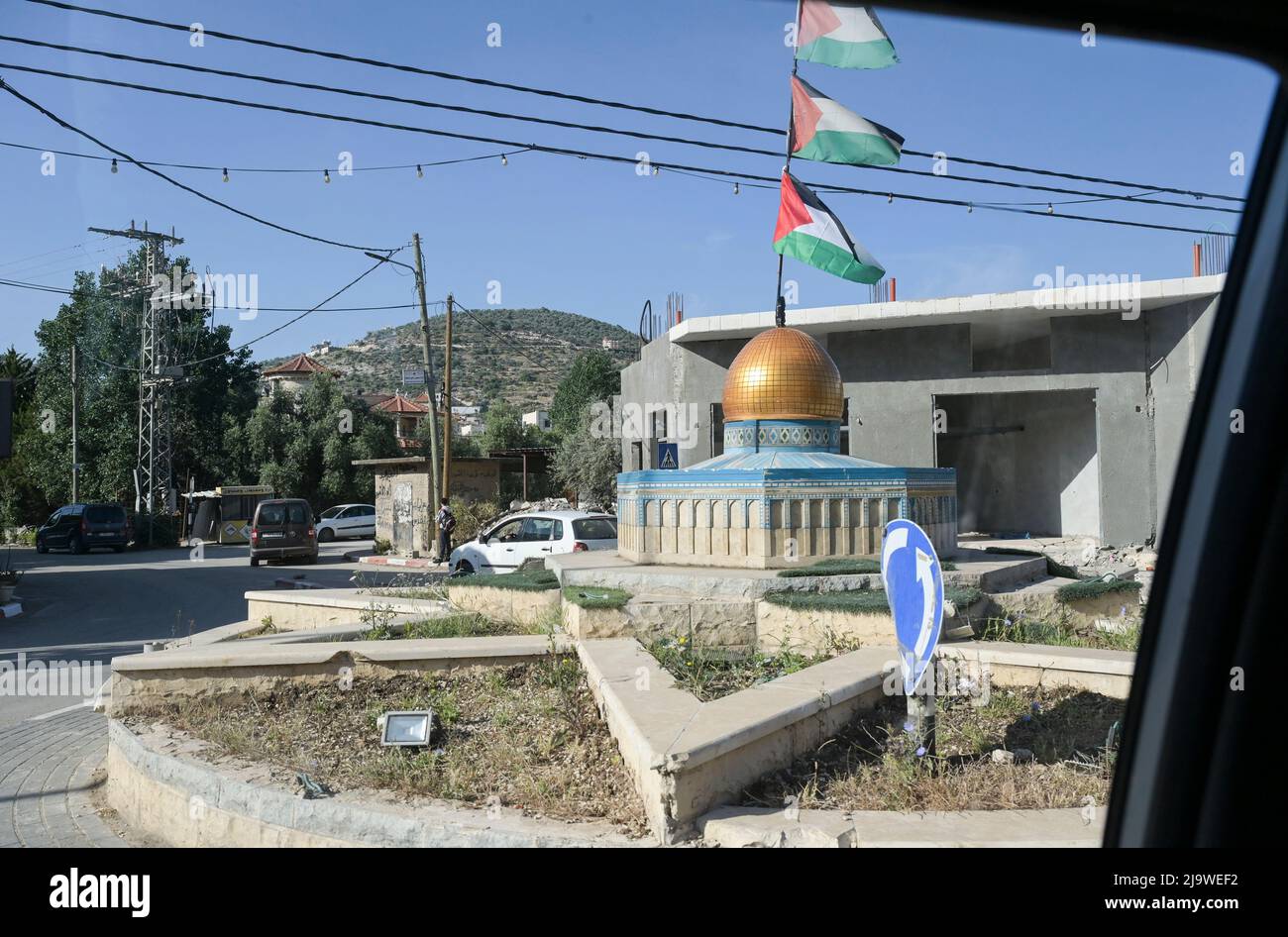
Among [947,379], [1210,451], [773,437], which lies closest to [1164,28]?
[1210,451]

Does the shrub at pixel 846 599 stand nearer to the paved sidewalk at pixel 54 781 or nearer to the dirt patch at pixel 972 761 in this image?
the dirt patch at pixel 972 761

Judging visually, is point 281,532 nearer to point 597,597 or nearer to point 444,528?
point 444,528

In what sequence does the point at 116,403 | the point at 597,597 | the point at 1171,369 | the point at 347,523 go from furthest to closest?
the point at 116,403
the point at 347,523
the point at 1171,369
the point at 597,597

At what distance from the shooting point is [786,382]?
11.4 m

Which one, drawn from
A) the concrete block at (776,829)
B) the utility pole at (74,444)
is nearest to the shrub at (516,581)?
the concrete block at (776,829)

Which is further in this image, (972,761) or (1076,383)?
(1076,383)

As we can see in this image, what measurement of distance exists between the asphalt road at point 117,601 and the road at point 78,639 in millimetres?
27

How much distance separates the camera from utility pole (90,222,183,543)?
3325 centimetres

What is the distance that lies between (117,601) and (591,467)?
652 inches

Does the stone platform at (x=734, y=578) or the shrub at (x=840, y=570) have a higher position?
the shrub at (x=840, y=570)

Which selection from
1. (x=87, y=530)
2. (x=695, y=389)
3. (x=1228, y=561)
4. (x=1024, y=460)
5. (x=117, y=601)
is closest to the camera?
(x=1228, y=561)

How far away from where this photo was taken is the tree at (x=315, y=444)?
4556cm

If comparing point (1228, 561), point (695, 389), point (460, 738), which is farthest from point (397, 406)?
point (1228, 561)

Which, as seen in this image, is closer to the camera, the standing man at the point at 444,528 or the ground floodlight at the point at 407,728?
the ground floodlight at the point at 407,728
